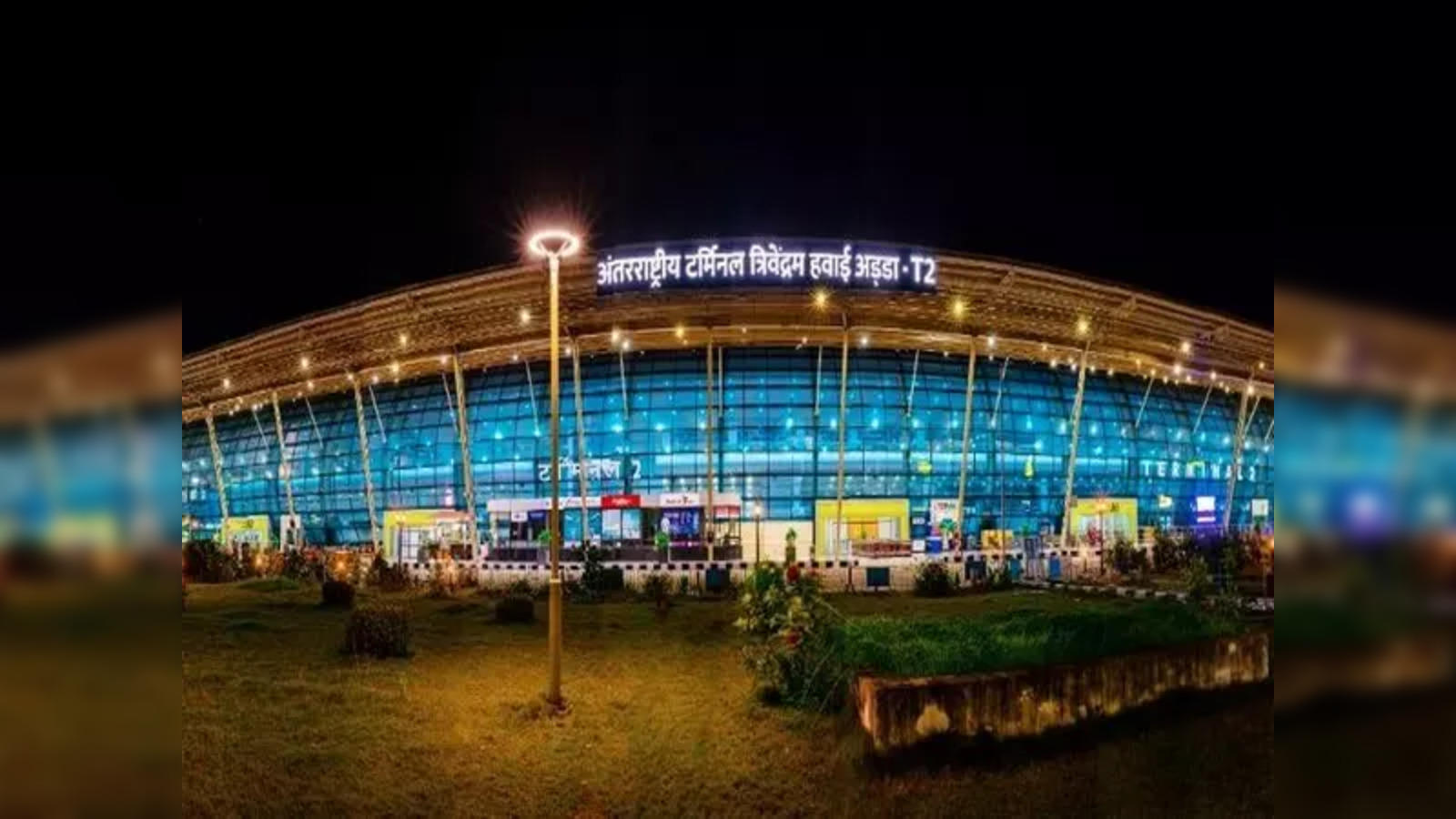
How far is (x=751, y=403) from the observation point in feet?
180

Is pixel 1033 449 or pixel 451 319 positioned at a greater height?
pixel 451 319

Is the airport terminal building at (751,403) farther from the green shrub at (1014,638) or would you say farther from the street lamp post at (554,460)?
the green shrub at (1014,638)

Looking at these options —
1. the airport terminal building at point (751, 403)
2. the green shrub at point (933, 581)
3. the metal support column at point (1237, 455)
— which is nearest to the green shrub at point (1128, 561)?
the airport terminal building at point (751, 403)

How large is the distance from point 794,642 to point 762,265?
94.3 feet

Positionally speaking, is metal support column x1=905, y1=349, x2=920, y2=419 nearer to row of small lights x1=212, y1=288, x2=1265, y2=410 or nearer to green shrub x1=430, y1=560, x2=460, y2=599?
row of small lights x1=212, y1=288, x2=1265, y2=410

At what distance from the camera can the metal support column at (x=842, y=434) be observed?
50.1m

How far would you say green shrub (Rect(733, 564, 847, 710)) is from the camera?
12570mm

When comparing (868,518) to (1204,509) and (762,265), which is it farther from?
(1204,509)

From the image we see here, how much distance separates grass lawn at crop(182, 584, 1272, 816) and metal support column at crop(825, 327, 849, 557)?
33.9m
